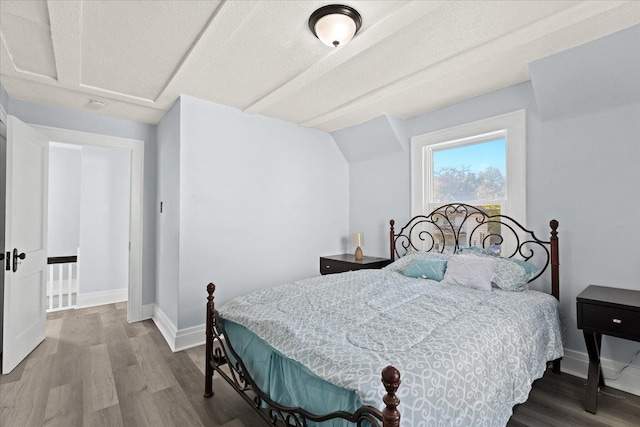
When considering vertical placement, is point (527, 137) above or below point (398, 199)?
above

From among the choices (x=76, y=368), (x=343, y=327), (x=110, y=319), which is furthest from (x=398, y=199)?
(x=110, y=319)

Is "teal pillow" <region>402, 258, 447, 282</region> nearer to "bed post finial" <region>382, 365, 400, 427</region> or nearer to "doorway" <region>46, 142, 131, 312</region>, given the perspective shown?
"bed post finial" <region>382, 365, 400, 427</region>

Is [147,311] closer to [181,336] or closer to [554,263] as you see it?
[181,336]

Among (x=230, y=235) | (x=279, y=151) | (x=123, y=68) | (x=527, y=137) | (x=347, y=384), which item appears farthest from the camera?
(x=279, y=151)

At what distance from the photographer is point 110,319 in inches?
152

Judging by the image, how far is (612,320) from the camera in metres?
1.98

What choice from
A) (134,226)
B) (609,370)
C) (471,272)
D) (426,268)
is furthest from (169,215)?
(609,370)

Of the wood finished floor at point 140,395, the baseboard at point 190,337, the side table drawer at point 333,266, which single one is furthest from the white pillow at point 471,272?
the baseboard at point 190,337

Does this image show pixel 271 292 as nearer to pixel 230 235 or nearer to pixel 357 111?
pixel 230 235

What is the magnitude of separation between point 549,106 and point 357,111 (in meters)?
1.78

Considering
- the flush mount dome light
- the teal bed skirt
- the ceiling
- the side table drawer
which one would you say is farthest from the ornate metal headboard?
the teal bed skirt

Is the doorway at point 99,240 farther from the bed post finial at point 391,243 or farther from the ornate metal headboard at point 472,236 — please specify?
the ornate metal headboard at point 472,236

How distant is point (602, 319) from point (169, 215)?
12.4 feet

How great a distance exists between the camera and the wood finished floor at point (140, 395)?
1.96 meters
